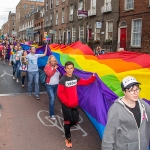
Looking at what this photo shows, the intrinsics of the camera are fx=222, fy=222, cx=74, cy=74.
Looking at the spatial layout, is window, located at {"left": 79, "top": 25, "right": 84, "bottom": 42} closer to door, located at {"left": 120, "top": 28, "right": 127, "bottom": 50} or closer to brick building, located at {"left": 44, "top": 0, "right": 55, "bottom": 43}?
door, located at {"left": 120, "top": 28, "right": 127, "bottom": 50}

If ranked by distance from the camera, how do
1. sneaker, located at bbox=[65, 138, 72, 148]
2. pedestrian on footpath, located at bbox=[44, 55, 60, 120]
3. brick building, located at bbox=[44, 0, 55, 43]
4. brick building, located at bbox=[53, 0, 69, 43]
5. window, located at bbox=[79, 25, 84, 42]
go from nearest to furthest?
sneaker, located at bbox=[65, 138, 72, 148] → pedestrian on footpath, located at bbox=[44, 55, 60, 120] → window, located at bbox=[79, 25, 84, 42] → brick building, located at bbox=[53, 0, 69, 43] → brick building, located at bbox=[44, 0, 55, 43]

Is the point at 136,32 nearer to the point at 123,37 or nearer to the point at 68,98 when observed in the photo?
the point at 123,37

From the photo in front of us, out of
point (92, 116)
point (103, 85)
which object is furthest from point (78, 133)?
point (103, 85)

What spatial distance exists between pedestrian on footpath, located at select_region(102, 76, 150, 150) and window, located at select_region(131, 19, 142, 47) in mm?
15813

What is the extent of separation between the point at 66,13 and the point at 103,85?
28179 millimetres

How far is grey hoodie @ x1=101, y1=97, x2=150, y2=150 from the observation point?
8.20 feet

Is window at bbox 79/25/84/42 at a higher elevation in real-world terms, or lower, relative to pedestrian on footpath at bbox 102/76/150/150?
higher

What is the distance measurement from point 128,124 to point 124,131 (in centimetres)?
10

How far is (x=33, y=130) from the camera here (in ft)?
16.6

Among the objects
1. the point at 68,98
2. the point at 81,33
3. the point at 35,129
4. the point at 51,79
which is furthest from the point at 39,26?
the point at 68,98

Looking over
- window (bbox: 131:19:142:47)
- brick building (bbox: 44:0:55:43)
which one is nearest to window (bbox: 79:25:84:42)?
window (bbox: 131:19:142:47)

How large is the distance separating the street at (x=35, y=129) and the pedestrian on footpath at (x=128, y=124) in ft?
6.21

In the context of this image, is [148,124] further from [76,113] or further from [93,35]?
[93,35]

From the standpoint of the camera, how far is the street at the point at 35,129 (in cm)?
439
